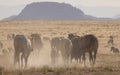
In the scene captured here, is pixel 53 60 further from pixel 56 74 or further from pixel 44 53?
pixel 56 74

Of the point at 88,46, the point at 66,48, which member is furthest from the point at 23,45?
the point at 88,46

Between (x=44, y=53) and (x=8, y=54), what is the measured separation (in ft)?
11.9

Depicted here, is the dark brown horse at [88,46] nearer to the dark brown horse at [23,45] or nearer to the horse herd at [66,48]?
the horse herd at [66,48]

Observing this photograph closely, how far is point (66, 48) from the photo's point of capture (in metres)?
30.4

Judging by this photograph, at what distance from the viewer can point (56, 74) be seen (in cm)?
2061

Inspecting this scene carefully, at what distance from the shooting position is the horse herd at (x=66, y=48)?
2717 cm

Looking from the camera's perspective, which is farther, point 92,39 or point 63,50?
point 63,50

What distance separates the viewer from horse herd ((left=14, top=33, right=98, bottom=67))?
89.1 feet

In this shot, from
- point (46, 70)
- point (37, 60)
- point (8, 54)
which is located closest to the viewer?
point (46, 70)

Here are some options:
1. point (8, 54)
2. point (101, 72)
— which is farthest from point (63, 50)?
point (101, 72)

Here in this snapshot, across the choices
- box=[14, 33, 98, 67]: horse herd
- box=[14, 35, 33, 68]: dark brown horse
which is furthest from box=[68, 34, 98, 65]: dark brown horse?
box=[14, 35, 33, 68]: dark brown horse

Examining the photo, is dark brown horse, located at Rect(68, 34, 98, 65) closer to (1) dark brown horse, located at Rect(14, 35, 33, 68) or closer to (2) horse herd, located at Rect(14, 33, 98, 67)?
(2) horse herd, located at Rect(14, 33, 98, 67)

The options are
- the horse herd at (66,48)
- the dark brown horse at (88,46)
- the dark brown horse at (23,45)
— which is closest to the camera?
the dark brown horse at (23,45)

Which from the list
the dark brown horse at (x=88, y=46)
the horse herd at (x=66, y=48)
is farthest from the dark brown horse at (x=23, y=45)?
the dark brown horse at (x=88, y=46)
